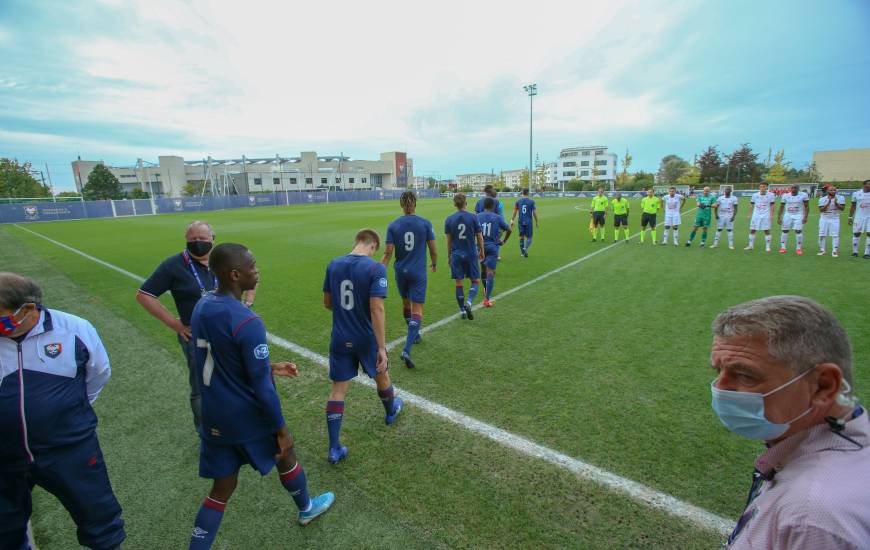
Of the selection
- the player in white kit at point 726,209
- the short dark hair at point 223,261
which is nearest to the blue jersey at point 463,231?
the short dark hair at point 223,261

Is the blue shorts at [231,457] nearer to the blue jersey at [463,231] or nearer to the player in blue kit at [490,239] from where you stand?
the blue jersey at [463,231]

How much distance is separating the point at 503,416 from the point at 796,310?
323cm

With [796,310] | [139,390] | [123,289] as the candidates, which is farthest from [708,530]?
[123,289]

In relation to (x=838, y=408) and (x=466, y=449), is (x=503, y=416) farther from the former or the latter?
(x=838, y=408)

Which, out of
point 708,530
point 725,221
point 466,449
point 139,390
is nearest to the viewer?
point 708,530

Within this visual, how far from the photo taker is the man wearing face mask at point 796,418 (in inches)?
39.1

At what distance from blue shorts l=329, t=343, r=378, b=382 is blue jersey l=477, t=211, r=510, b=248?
514cm

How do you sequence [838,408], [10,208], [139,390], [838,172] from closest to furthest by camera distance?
[838,408] < [139,390] < [10,208] < [838,172]

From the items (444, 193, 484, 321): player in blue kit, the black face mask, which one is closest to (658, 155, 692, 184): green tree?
(444, 193, 484, 321): player in blue kit

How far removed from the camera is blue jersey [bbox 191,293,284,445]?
92.4 inches

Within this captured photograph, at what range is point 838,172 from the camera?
71.8 meters

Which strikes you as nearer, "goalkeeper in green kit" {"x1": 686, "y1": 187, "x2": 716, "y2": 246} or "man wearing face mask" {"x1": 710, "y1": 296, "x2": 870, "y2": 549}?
"man wearing face mask" {"x1": 710, "y1": 296, "x2": 870, "y2": 549}

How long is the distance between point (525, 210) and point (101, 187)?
83.4 m

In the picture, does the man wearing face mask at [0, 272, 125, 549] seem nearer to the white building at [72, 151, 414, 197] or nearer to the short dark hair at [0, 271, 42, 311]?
the short dark hair at [0, 271, 42, 311]
